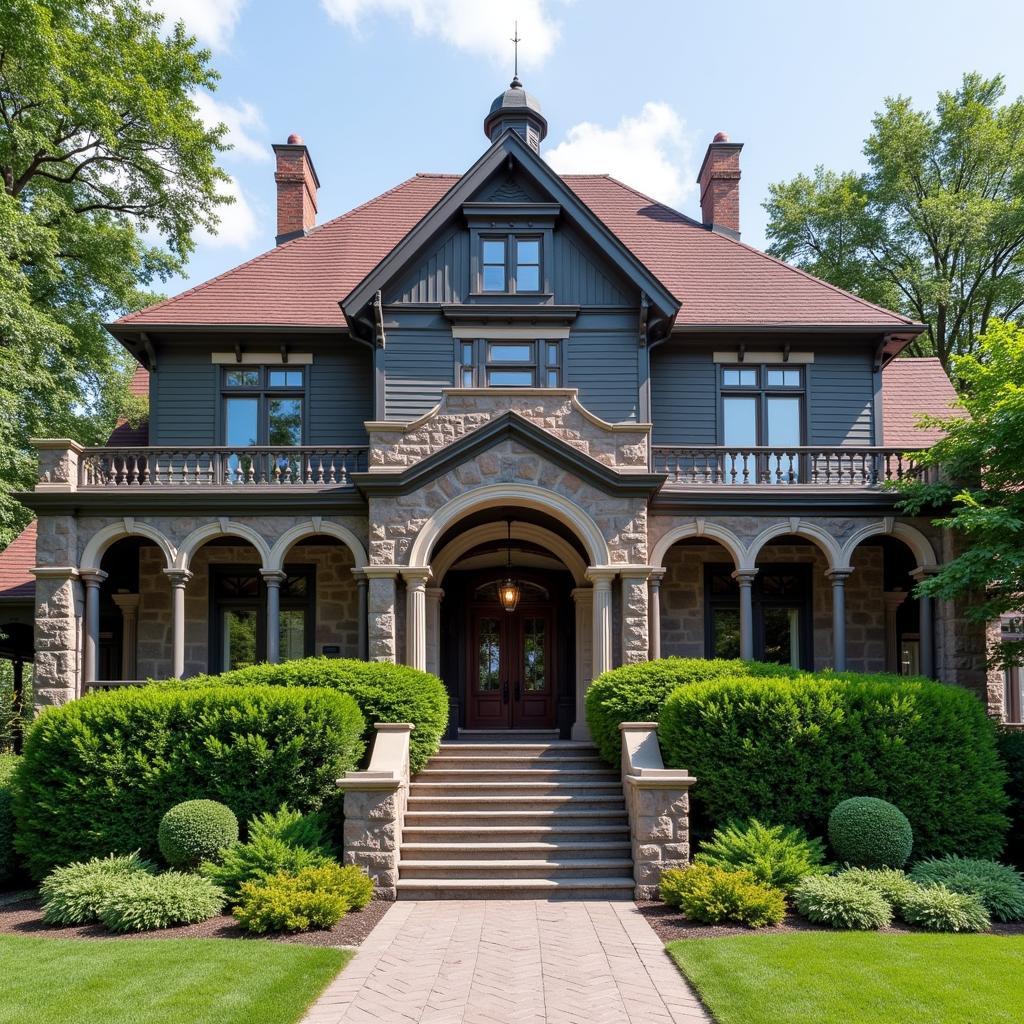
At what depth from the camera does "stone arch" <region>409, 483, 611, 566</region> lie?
50.3 ft

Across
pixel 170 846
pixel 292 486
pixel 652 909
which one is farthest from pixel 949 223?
pixel 170 846

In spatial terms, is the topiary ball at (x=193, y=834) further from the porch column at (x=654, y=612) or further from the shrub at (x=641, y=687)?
the porch column at (x=654, y=612)

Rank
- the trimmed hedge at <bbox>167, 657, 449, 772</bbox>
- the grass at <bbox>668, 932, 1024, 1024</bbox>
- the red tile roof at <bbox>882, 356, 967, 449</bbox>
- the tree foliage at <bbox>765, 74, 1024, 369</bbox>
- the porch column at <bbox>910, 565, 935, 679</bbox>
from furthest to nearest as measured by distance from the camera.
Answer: the tree foliage at <bbox>765, 74, 1024, 369</bbox> → the red tile roof at <bbox>882, 356, 967, 449</bbox> → the porch column at <bbox>910, 565, 935, 679</bbox> → the trimmed hedge at <bbox>167, 657, 449, 772</bbox> → the grass at <bbox>668, 932, 1024, 1024</bbox>

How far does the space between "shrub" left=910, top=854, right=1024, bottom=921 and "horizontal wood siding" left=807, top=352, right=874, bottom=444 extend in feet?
33.0

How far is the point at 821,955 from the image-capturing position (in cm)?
804

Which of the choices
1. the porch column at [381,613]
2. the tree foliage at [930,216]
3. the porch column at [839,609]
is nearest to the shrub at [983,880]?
the porch column at [839,609]

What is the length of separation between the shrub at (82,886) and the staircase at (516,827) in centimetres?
298

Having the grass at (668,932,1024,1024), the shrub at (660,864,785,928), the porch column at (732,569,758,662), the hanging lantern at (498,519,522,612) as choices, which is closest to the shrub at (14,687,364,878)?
the shrub at (660,864,785,928)

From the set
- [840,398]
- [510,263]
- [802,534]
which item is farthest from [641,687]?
[840,398]

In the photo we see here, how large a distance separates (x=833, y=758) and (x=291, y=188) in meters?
17.4

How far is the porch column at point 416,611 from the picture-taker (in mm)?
15164

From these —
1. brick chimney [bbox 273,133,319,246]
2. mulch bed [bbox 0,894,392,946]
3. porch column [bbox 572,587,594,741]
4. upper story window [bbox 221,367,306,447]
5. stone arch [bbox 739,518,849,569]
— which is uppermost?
brick chimney [bbox 273,133,319,246]

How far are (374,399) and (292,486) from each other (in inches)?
97.8

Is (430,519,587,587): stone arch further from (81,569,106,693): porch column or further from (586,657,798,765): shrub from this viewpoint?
(81,569,106,693): porch column
